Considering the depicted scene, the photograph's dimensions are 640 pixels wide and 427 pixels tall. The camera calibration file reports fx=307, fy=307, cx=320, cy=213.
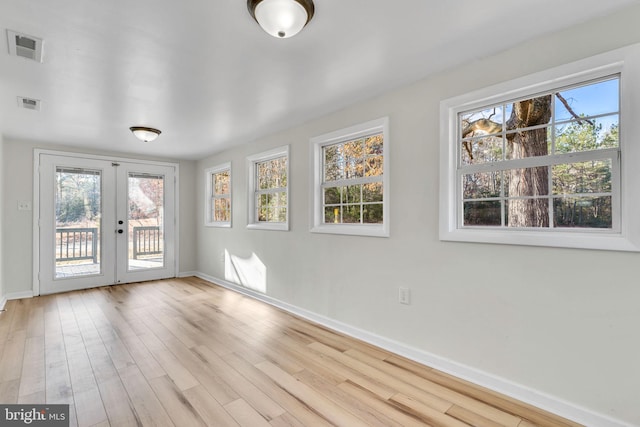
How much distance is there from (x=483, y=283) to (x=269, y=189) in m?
3.03

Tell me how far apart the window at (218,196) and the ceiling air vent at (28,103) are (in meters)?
2.48

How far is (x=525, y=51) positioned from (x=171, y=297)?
191 inches

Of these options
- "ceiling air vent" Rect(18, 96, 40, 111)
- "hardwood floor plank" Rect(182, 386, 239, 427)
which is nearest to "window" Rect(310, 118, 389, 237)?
"hardwood floor plank" Rect(182, 386, 239, 427)

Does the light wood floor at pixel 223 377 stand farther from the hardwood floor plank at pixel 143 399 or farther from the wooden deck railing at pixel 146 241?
the wooden deck railing at pixel 146 241

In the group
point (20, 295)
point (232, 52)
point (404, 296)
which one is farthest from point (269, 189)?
point (20, 295)

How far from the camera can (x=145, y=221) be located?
5.55 metres

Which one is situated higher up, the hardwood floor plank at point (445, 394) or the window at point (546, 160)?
the window at point (546, 160)

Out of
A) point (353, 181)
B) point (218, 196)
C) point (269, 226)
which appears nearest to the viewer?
point (353, 181)

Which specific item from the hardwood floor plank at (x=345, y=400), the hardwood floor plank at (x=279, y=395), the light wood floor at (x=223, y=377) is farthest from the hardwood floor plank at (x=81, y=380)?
the hardwood floor plank at (x=345, y=400)

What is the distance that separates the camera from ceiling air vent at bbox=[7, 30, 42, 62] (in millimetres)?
1870

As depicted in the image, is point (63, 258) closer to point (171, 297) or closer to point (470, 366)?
point (171, 297)

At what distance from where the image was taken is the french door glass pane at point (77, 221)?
187 inches

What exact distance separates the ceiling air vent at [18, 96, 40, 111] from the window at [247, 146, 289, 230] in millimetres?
2364

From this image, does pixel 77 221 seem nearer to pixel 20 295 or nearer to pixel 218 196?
pixel 20 295
